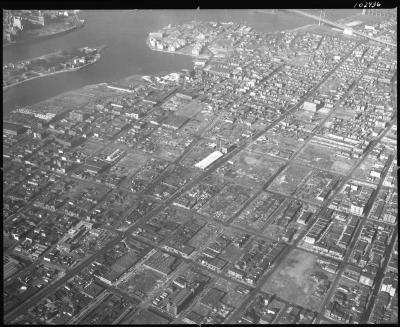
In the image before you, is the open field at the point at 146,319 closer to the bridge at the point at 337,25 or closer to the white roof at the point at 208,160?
the white roof at the point at 208,160

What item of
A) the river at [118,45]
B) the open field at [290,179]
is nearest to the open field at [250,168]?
the open field at [290,179]

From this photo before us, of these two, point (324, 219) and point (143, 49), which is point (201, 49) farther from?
point (324, 219)

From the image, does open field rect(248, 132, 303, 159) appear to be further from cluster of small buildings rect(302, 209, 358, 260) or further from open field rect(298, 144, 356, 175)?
cluster of small buildings rect(302, 209, 358, 260)

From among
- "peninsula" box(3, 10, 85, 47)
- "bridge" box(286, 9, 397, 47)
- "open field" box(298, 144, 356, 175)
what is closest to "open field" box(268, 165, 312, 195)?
"open field" box(298, 144, 356, 175)

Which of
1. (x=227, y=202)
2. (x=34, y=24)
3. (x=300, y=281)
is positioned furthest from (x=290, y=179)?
(x=34, y=24)
